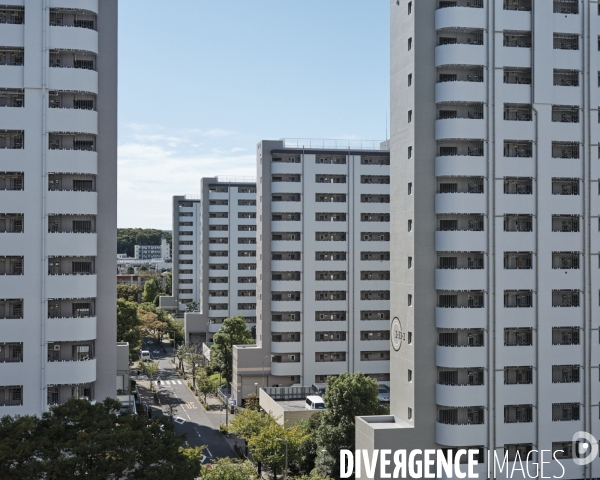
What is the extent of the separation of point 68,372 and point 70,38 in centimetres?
1907

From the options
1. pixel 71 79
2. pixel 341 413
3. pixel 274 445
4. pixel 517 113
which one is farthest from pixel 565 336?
pixel 71 79

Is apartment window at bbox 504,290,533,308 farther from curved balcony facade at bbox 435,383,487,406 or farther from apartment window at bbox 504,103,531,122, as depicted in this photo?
apartment window at bbox 504,103,531,122

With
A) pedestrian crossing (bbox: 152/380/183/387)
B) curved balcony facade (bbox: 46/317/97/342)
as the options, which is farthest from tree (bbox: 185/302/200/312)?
curved balcony facade (bbox: 46/317/97/342)

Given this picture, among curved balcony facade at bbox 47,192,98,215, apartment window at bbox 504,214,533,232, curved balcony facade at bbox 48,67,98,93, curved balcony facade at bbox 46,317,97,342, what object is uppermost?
curved balcony facade at bbox 48,67,98,93

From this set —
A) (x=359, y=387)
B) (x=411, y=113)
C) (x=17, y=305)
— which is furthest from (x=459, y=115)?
(x=17, y=305)

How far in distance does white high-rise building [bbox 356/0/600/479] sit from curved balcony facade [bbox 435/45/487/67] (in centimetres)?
8

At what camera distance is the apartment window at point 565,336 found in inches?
1609

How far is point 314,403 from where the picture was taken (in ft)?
176

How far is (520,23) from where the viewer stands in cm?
4044

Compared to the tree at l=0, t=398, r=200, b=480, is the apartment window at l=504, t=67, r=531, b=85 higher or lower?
higher

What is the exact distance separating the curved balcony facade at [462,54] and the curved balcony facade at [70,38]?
2112 cm

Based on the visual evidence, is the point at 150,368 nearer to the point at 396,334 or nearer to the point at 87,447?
the point at 396,334

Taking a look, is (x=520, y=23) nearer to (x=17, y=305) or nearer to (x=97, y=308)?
(x=97, y=308)

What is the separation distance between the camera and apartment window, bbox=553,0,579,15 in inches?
1617
